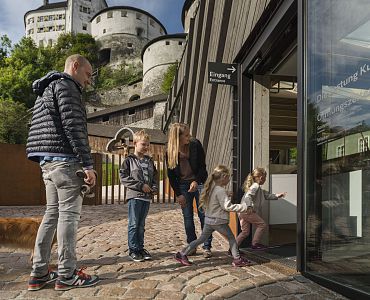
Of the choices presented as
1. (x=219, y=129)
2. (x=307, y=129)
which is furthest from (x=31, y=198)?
(x=307, y=129)

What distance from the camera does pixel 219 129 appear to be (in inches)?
259

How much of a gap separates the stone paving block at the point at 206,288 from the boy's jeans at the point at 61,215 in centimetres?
110

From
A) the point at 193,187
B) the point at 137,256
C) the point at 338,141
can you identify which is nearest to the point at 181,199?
the point at 193,187

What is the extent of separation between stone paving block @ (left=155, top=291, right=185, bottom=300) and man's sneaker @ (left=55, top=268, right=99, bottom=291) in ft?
2.12

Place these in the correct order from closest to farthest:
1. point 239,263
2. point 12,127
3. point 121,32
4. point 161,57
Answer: point 239,263, point 12,127, point 161,57, point 121,32

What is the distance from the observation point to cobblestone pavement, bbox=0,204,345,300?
9.76 ft

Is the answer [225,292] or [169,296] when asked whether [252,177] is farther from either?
[169,296]

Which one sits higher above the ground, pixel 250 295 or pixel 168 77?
pixel 168 77

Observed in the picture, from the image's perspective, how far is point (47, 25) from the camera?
83.2 metres

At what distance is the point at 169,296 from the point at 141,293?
9.5 inches

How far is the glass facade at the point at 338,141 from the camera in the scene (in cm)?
264

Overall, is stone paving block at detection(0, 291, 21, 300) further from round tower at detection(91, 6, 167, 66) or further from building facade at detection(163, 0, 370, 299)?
round tower at detection(91, 6, 167, 66)

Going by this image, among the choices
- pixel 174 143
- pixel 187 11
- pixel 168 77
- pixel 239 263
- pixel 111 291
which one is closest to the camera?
pixel 111 291

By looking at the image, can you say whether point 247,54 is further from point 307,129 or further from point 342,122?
point 342,122
